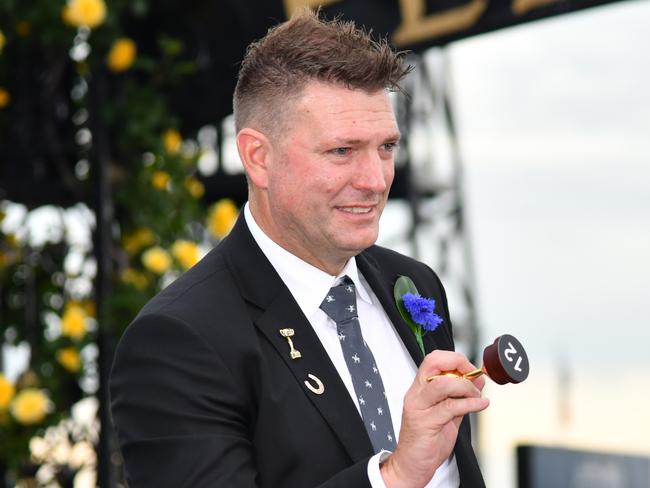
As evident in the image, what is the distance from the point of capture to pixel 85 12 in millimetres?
3967

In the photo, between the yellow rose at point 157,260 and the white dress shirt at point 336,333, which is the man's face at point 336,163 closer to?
the white dress shirt at point 336,333

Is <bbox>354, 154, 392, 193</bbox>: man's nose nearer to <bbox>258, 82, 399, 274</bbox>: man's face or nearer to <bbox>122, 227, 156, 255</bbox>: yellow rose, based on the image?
<bbox>258, 82, 399, 274</bbox>: man's face

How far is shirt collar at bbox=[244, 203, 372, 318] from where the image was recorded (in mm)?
1920

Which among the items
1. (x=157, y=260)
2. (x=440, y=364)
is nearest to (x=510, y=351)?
(x=440, y=364)

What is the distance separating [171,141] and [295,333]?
2544 mm

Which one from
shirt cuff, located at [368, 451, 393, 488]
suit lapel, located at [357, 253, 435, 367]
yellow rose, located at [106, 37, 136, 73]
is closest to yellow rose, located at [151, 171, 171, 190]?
yellow rose, located at [106, 37, 136, 73]

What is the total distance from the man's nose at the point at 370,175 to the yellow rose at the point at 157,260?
2.37 m

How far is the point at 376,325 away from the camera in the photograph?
6.57 feet

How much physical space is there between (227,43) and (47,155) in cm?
79

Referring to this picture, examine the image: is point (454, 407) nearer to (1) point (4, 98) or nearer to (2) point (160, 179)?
(2) point (160, 179)

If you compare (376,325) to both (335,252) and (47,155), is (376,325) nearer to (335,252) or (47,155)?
(335,252)

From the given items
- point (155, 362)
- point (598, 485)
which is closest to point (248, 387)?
point (155, 362)

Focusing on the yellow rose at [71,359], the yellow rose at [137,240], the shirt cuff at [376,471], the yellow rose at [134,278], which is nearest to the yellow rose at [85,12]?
the yellow rose at [137,240]

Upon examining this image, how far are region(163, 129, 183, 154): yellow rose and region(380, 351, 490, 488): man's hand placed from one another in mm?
2797
